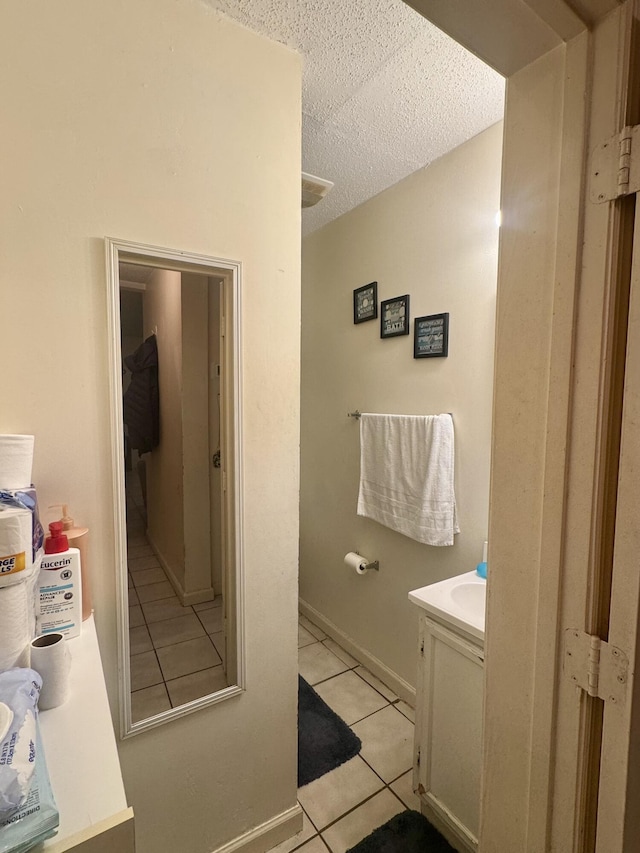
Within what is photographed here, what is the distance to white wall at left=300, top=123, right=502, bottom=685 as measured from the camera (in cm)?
164

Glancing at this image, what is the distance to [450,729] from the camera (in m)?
1.34

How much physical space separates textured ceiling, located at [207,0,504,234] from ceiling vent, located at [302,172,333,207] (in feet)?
0.50

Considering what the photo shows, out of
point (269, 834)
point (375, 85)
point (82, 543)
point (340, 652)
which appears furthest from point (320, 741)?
point (375, 85)

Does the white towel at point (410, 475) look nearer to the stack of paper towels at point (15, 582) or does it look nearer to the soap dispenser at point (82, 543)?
the soap dispenser at point (82, 543)

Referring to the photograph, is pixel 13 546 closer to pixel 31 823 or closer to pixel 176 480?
pixel 31 823

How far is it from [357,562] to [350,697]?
637 mm

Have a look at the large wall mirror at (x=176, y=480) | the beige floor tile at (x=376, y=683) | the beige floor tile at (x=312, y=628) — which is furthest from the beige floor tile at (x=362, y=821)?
the beige floor tile at (x=312, y=628)

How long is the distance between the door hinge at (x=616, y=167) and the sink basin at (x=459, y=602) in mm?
1034

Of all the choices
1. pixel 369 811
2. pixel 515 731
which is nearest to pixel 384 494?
pixel 369 811

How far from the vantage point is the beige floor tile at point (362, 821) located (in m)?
1.37

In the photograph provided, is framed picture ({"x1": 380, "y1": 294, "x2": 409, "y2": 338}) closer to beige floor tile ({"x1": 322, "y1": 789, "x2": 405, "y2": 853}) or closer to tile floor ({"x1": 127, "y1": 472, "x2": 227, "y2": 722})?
tile floor ({"x1": 127, "y1": 472, "x2": 227, "y2": 722})

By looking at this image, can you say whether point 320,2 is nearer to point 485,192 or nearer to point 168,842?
point 485,192

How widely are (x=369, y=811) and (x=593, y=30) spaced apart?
215 centimetres

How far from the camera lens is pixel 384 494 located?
2010mm
